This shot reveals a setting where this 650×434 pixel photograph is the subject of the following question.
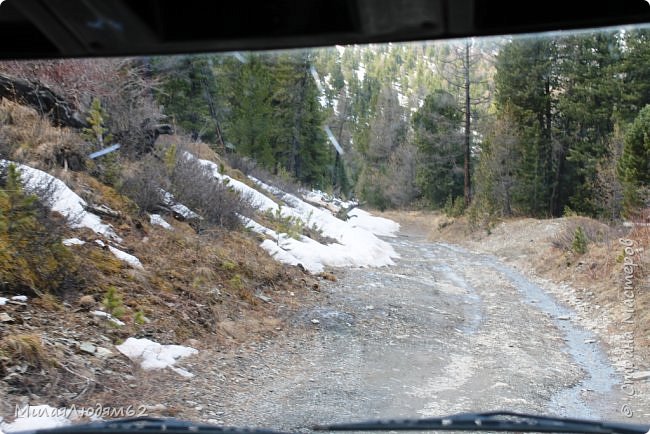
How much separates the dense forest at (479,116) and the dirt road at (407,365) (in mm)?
5877

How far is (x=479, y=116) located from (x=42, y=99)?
27630 millimetres

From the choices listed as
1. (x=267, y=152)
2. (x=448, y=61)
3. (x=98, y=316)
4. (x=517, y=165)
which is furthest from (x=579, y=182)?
(x=98, y=316)

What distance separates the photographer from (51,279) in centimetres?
616

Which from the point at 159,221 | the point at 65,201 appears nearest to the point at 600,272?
the point at 159,221

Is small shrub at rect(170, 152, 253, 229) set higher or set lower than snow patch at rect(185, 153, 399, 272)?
higher

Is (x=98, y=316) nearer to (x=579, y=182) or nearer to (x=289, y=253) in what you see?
(x=289, y=253)

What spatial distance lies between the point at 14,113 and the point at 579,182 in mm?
25755

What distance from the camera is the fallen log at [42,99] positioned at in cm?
954

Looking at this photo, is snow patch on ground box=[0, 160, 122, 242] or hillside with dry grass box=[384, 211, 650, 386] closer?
snow patch on ground box=[0, 160, 122, 242]

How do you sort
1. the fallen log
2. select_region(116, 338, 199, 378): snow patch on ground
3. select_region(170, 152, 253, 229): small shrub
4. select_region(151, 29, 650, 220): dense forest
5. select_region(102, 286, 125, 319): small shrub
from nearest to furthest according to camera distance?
select_region(116, 338, 199, 378): snow patch on ground, select_region(102, 286, 125, 319): small shrub, the fallen log, select_region(170, 152, 253, 229): small shrub, select_region(151, 29, 650, 220): dense forest

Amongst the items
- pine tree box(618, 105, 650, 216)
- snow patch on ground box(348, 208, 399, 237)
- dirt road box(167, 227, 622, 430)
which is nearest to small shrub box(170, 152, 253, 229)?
dirt road box(167, 227, 622, 430)

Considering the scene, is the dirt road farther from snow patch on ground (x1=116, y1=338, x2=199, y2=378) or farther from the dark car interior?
the dark car interior

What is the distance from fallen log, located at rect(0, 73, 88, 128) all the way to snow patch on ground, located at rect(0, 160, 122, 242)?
7.40 ft

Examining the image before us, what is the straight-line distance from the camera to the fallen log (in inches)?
376
